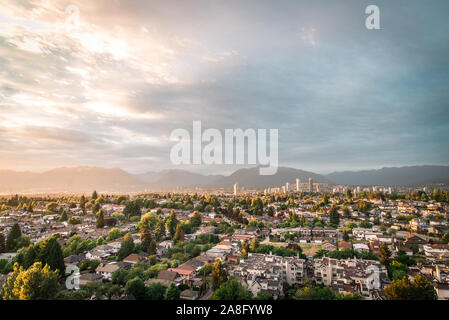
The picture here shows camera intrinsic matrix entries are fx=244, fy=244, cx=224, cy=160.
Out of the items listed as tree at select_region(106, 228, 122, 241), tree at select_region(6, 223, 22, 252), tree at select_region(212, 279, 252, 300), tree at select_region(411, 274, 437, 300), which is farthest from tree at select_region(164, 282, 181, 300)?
tree at select_region(6, 223, 22, 252)

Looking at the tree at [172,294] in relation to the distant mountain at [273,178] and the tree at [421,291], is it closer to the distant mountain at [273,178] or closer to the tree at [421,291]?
the tree at [421,291]

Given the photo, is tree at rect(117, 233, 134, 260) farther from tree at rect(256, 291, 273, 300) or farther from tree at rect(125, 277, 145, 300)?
tree at rect(256, 291, 273, 300)

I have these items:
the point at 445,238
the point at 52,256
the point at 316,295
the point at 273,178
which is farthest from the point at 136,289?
the point at 273,178

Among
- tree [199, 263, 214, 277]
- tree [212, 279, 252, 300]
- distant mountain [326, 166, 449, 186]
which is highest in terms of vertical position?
distant mountain [326, 166, 449, 186]

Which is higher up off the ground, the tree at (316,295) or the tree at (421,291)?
the tree at (421,291)

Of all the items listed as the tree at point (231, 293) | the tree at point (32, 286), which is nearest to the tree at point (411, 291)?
the tree at point (231, 293)
